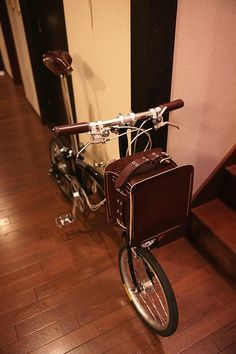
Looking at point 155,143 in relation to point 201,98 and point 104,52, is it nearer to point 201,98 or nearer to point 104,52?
point 201,98

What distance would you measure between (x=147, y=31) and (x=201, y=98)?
512mm

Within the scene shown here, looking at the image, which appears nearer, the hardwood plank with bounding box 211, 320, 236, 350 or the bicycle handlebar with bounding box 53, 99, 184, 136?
the bicycle handlebar with bounding box 53, 99, 184, 136

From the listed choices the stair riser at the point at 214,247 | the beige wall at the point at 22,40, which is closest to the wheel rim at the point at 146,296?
the stair riser at the point at 214,247

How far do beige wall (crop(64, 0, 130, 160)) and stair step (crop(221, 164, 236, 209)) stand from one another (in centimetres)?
74

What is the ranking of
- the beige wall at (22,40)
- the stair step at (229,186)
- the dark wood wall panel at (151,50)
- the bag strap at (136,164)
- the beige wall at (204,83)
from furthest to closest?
the beige wall at (22,40) < the stair step at (229,186) < the beige wall at (204,83) < the dark wood wall panel at (151,50) < the bag strap at (136,164)

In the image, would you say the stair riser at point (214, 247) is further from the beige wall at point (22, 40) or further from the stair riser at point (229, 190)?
the beige wall at point (22, 40)

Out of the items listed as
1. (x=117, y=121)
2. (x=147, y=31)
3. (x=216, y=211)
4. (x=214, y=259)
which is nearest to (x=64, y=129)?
(x=117, y=121)

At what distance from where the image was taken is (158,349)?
1.45 metres

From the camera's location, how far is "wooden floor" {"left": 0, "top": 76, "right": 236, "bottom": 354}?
1482mm

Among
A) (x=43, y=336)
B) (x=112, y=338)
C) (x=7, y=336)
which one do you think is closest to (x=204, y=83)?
(x=112, y=338)

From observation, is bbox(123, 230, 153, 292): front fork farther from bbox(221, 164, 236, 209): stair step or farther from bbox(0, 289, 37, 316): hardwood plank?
bbox(221, 164, 236, 209): stair step

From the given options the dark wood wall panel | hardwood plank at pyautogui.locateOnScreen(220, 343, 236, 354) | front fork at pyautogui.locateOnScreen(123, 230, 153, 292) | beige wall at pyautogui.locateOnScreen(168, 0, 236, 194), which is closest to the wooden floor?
hardwood plank at pyautogui.locateOnScreen(220, 343, 236, 354)

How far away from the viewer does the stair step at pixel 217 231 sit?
5.51ft

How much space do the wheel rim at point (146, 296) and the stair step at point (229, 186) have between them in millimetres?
756
